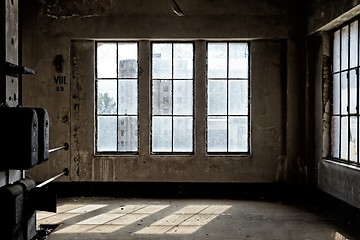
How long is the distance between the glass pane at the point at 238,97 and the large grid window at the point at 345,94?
1.35m

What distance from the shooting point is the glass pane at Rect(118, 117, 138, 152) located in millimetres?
6691

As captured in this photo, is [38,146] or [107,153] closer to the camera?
[38,146]

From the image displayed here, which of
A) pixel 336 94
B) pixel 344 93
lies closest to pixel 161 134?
pixel 336 94

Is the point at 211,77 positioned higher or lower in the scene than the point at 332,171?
higher

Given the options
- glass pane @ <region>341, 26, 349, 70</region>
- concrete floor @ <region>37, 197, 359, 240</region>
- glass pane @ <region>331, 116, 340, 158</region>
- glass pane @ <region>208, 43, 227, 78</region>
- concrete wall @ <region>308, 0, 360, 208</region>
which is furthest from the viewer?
glass pane @ <region>208, 43, 227, 78</region>

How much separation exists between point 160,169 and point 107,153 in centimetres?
83

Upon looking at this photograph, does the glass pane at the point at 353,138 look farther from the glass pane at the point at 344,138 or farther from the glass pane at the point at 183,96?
the glass pane at the point at 183,96

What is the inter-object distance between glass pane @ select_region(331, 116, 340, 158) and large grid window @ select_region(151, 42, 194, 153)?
6.61 feet

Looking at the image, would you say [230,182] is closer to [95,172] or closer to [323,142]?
[323,142]

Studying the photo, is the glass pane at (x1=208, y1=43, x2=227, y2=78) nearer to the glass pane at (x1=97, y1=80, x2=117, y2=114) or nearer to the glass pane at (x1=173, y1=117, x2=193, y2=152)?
the glass pane at (x1=173, y1=117, x2=193, y2=152)

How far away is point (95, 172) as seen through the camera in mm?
6621

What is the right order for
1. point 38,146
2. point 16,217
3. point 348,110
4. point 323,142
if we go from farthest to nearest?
1. point 323,142
2. point 348,110
3. point 38,146
4. point 16,217

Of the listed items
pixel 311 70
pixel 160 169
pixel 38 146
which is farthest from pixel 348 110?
pixel 38 146

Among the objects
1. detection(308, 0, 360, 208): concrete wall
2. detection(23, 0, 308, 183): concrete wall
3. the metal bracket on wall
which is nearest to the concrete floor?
detection(308, 0, 360, 208): concrete wall
